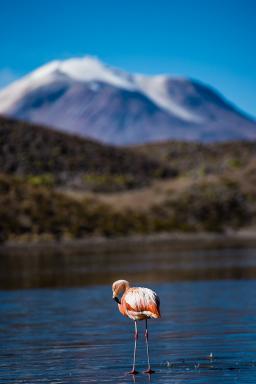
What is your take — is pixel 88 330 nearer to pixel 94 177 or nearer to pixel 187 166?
pixel 94 177

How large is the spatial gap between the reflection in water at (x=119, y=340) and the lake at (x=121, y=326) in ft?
0.05

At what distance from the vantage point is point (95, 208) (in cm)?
7575

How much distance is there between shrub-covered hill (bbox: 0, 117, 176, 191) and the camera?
92375 millimetres

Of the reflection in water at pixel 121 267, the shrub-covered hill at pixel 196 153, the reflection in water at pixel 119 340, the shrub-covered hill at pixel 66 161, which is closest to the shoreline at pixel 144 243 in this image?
the reflection in water at pixel 121 267

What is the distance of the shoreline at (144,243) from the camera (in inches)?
2384

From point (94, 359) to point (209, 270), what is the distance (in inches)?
898

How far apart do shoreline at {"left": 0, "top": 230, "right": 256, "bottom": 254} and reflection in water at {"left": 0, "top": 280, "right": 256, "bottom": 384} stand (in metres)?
32.3

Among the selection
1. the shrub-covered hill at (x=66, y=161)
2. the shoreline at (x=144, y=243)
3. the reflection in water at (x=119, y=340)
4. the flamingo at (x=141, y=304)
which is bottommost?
the reflection in water at (x=119, y=340)

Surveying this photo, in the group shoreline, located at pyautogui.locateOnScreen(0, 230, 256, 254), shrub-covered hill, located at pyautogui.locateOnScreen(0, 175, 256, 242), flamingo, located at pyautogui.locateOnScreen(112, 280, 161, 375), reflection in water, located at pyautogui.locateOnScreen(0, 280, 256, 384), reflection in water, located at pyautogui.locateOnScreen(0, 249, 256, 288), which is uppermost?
shrub-covered hill, located at pyautogui.locateOnScreen(0, 175, 256, 242)

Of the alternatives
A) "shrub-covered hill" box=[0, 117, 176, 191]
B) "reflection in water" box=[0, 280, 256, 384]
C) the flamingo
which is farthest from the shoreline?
the flamingo

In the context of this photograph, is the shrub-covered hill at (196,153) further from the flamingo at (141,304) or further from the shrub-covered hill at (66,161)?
the flamingo at (141,304)

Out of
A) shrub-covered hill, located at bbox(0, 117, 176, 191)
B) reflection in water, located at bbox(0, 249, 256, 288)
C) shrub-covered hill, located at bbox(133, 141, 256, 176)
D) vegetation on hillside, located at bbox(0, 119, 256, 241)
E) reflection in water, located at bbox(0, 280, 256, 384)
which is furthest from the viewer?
shrub-covered hill, located at bbox(133, 141, 256, 176)

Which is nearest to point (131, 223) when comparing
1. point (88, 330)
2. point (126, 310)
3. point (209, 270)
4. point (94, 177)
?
point (94, 177)

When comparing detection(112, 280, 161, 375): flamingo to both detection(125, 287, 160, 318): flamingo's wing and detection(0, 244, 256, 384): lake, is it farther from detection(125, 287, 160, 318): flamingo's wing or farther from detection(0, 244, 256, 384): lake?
detection(0, 244, 256, 384): lake
